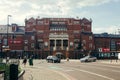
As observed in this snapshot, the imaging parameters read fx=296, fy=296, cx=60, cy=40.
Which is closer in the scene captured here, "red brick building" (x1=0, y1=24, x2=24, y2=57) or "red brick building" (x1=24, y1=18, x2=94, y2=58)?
"red brick building" (x1=0, y1=24, x2=24, y2=57)

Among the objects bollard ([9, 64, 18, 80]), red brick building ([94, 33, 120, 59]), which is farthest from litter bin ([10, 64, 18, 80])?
red brick building ([94, 33, 120, 59])

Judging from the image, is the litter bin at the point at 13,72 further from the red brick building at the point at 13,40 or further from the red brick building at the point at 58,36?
the red brick building at the point at 58,36

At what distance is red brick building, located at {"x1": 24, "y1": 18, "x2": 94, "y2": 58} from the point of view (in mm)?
113375

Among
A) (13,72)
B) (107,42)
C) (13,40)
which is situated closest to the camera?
(13,72)

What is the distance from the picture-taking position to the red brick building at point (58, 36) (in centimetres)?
11338

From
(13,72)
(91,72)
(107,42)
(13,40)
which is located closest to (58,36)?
(13,40)

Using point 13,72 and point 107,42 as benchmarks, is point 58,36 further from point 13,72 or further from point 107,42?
point 13,72

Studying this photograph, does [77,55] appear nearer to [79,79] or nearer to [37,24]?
[37,24]

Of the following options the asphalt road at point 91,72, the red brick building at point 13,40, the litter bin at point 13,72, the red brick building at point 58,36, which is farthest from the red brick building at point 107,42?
the litter bin at point 13,72

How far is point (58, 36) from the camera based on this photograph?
4469 inches

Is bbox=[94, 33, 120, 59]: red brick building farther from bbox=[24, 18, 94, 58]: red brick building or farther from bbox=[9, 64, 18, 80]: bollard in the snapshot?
bbox=[9, 64, 18, 80]: bollard

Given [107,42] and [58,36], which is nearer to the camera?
[58,36]

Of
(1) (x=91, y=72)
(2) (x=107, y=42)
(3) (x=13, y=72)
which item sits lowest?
(1) (x=91, y=72)

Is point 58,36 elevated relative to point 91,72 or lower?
elevated
